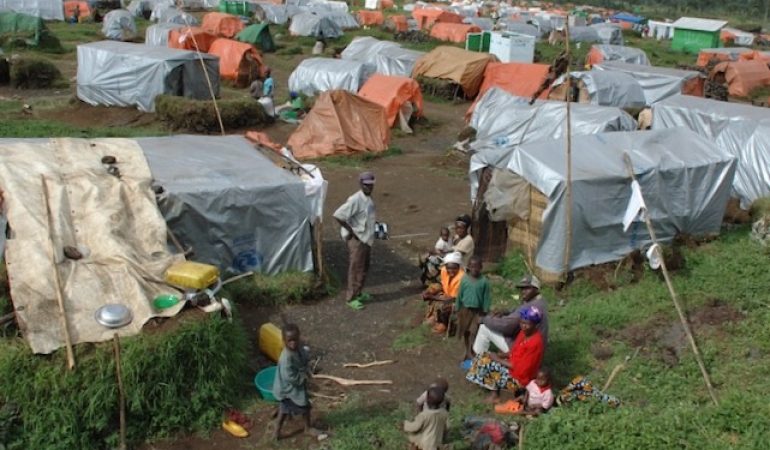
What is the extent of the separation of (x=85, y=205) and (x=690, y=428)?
7.00 m

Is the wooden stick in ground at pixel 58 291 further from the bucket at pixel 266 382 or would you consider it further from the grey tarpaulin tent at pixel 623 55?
the grey tarpaulin tent at pixel 623 55

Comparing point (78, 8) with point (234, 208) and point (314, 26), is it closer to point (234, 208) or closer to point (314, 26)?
point (314, 26)

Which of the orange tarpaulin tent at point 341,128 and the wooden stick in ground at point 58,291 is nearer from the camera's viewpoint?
the wooden stick in ground at point 58,291

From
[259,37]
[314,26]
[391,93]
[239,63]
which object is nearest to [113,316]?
[391,93]

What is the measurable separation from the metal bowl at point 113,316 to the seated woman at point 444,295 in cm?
410

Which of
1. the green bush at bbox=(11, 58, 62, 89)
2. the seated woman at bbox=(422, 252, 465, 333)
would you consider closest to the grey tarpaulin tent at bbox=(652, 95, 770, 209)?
the seated woman at bbox=(422, 252, 465, 333)

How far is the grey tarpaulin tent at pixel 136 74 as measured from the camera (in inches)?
885

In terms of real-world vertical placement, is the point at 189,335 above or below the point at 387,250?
above

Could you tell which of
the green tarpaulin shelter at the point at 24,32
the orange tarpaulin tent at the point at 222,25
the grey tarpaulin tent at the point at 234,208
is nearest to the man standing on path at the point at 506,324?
the grey tarpaulin tent at the point at 234,208

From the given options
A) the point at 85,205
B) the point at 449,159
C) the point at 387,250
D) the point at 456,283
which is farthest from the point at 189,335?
the point at 449,159

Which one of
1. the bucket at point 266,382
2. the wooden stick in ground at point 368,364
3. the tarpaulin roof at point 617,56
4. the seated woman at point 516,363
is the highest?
the tarpaulin roof at point 617,56

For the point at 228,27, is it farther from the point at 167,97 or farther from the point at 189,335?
the point at 189,335

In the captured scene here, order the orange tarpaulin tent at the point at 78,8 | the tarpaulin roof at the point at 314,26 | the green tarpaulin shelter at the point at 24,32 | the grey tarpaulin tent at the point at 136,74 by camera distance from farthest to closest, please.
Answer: the orange tarpaulin tent at the point at 78,8
the tarpaulin roof at the point at 314,26
the green tarpaulin shelter at the point at 24,32
the grey tarpaulin tent at the point at 136,74

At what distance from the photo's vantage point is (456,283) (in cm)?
997
